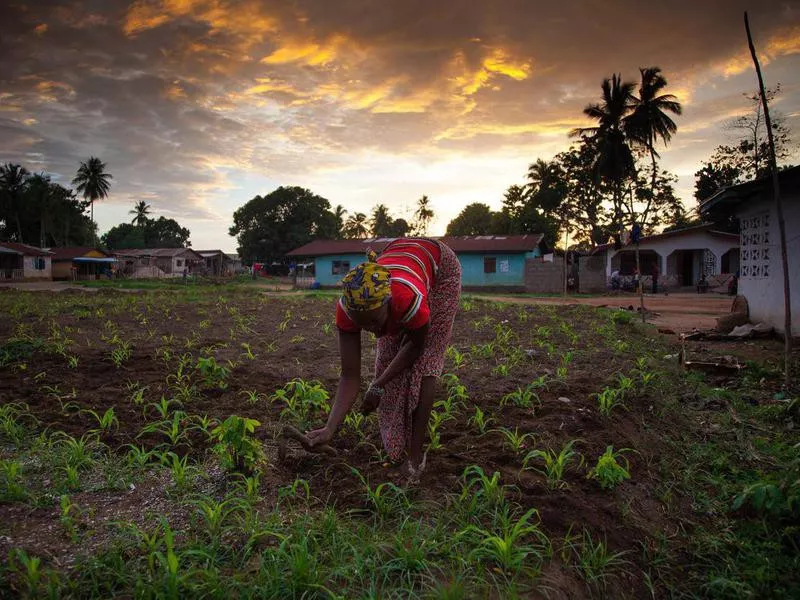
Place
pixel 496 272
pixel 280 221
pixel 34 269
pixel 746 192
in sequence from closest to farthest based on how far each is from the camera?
pixel 746 192 < pixel 496 272 < pixel 34 269 < pixel 280 221

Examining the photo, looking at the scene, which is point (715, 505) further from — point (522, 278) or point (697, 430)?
point (522, 278)

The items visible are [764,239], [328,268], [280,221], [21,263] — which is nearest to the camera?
[764,239]

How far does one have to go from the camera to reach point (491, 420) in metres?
3.49

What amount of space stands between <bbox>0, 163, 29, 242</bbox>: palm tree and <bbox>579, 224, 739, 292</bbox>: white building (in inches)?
2010

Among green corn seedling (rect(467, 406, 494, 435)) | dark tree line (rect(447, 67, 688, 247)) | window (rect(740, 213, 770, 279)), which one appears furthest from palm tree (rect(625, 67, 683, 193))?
green corn seedling (rect(467, 406, 494, 435))

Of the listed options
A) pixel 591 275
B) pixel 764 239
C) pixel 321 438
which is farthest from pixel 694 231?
pixel 321 438

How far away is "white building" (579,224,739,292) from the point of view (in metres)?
24.5

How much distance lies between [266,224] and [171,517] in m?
44.3

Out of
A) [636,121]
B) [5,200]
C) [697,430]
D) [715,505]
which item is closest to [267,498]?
[715,505]

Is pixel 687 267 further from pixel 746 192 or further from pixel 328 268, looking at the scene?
pixel 746 192

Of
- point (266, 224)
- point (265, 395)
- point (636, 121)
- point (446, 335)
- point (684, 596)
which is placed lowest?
point (684, 596)

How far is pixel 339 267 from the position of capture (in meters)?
30.6

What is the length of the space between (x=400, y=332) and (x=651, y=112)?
30908 mm

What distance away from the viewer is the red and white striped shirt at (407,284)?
7.71 ft
